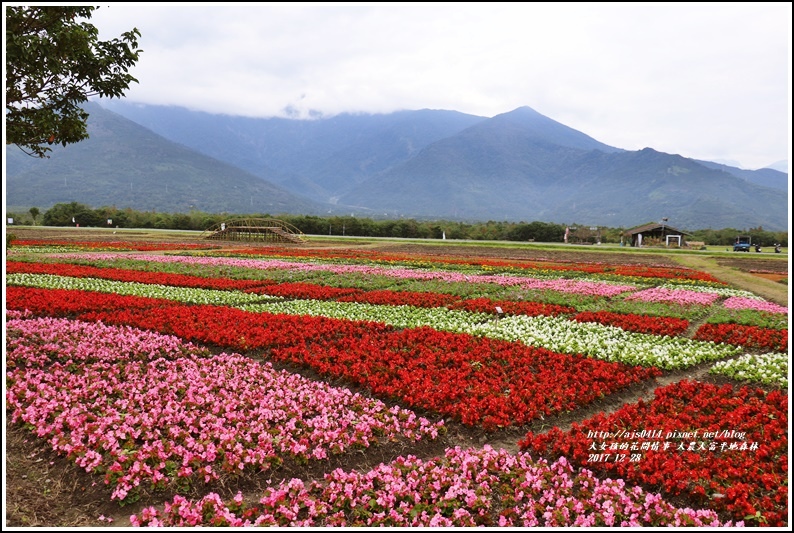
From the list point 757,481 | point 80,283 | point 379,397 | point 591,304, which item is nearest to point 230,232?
point 80,283

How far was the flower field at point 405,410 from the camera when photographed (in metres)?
5.16

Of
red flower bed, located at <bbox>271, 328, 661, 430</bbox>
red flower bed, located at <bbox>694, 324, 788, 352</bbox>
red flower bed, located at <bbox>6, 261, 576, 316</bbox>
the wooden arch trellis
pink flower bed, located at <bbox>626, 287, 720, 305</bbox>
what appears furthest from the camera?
the wooden arch trellis

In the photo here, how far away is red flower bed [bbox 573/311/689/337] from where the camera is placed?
1302cm

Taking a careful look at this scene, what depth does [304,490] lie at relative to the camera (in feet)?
16.9

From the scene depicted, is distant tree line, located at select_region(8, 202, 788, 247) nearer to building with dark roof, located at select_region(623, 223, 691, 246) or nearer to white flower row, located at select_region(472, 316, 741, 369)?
building with dark roof, located at select_region(623, 223, 691, 246)

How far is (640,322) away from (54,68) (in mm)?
13743

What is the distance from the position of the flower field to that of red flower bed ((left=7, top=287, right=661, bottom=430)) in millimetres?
A: 49

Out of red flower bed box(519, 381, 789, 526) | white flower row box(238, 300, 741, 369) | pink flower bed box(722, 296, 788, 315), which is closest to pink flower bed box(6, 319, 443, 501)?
red flower bed box(519, 381, 789, 526)

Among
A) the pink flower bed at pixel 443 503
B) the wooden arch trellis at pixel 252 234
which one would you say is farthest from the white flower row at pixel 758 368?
the wooden arch trellis at pixel 252 234

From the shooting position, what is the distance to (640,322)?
13.6 meters

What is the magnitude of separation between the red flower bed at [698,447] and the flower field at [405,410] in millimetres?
25

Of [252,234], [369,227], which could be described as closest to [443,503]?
[252,234]

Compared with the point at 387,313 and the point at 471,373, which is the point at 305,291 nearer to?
the point at 387,313

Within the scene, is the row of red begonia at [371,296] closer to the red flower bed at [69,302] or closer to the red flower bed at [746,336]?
the red flower bed at [746,336]
